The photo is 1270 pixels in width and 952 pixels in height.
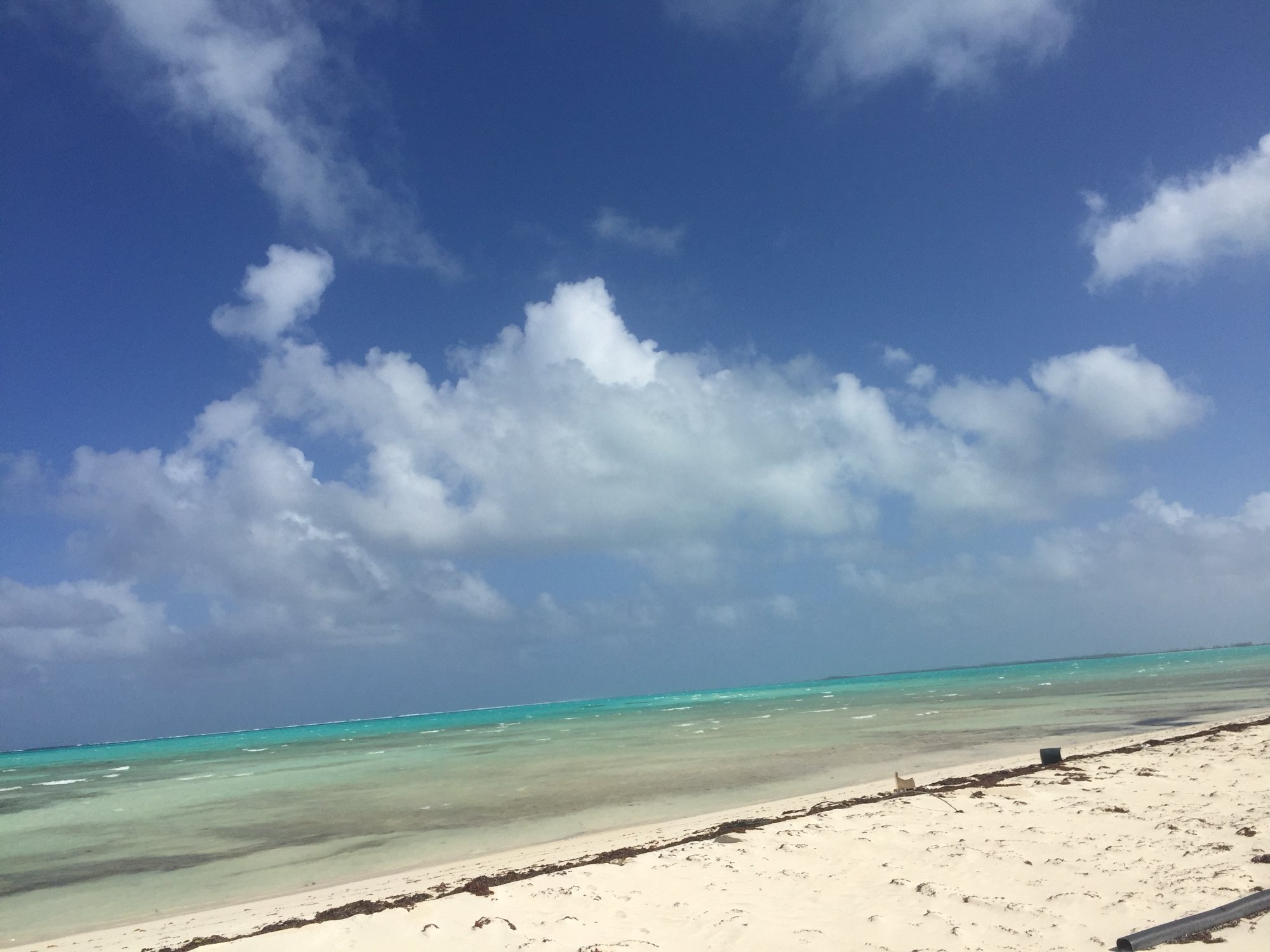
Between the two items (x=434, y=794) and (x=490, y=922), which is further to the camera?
(x=434, y=794)

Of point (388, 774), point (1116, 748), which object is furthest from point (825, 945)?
point (388, 774)

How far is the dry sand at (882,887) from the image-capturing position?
7.00 m

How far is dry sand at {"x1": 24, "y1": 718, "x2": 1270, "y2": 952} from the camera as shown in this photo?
7.00 metres

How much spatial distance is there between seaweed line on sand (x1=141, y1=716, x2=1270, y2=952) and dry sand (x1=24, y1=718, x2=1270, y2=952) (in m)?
0.25

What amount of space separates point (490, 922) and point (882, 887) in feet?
13.9

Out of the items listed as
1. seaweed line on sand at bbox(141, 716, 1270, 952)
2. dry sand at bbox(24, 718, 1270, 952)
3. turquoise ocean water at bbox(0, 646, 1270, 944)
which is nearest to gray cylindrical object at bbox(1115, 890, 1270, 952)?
dry sand at bbox(24, 718, 1270, 952)

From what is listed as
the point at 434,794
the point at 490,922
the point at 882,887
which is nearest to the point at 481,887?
the point at 490,922

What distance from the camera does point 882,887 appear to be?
825 cm

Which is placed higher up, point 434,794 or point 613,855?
point 613,855

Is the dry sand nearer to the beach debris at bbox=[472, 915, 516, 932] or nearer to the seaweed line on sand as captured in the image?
the beach debris at bbox=[472, 915, 516, 932]

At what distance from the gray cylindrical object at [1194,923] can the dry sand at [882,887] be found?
0.12 metres

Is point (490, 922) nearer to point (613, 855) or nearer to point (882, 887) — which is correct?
point (613, 855)

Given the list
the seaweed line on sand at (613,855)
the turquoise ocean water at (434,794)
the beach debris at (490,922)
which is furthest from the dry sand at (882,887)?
the turquoise ocean water at (434,794)

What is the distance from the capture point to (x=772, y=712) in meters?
54.9
